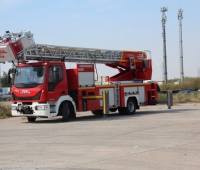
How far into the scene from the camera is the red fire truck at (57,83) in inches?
742

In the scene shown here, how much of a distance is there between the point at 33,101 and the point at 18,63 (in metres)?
2.03

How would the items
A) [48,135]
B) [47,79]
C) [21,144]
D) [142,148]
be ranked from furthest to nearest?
[47,79] < [48,135] < [21,144] < [142,148]

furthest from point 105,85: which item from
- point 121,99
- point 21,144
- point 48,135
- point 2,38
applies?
point 21,144

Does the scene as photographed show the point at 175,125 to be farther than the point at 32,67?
No

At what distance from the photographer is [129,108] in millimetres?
22703

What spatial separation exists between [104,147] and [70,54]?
34.5 feet

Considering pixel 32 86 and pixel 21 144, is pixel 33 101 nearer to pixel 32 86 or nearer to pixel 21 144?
pixel 32 86

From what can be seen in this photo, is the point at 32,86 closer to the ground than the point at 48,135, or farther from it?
farther from it

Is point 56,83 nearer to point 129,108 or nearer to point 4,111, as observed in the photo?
point 129,108

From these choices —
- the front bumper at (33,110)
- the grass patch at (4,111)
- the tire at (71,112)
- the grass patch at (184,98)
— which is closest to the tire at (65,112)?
the tire at (71,112)

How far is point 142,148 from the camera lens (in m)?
11.1

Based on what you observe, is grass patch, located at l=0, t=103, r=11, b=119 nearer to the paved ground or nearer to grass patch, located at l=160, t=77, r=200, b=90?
the paved ground

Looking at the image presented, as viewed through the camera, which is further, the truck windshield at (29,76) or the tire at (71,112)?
the tire at (71,112)

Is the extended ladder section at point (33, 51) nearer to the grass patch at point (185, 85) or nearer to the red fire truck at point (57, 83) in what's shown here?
the red fire truck at point (57, 83)
